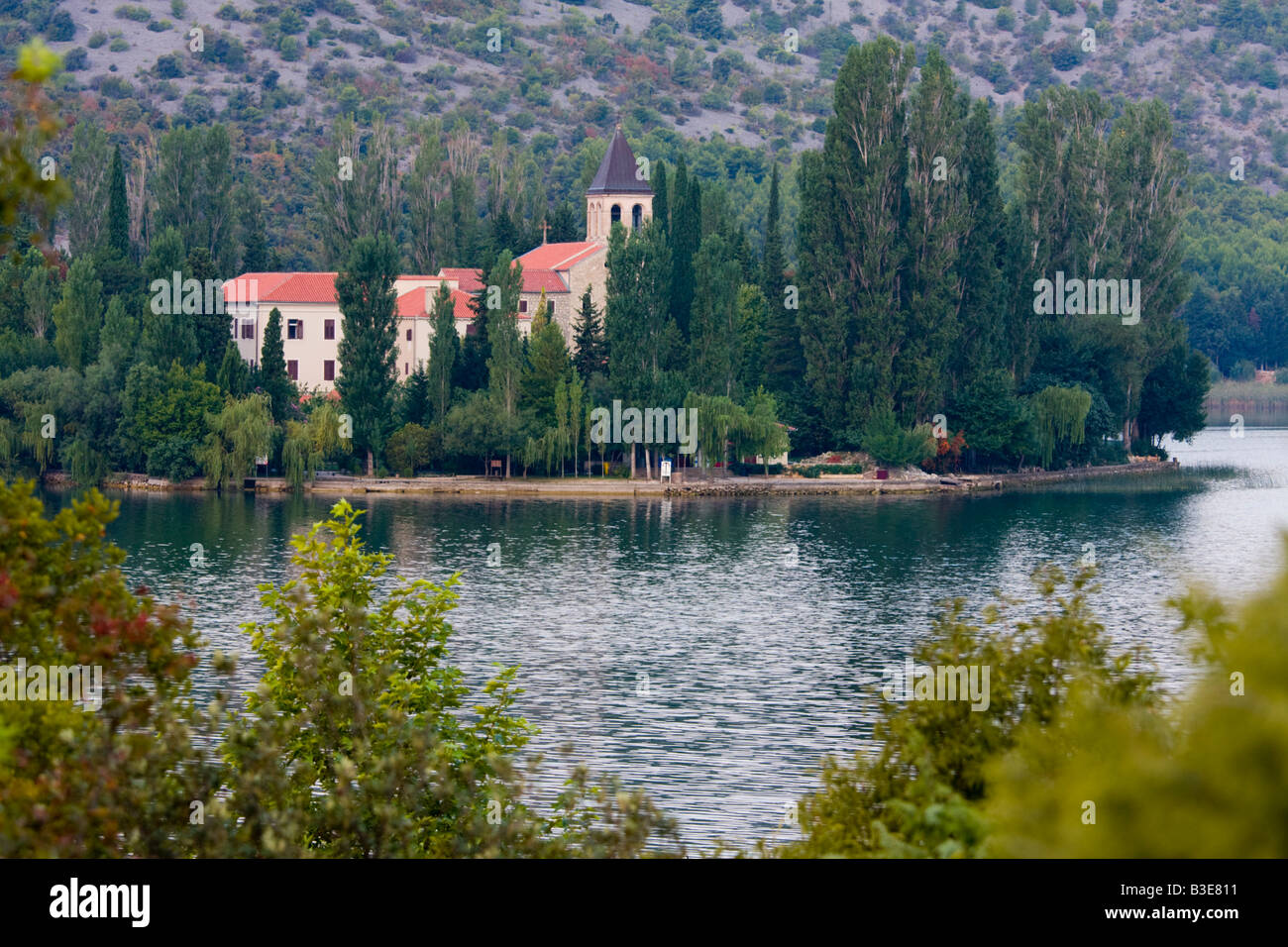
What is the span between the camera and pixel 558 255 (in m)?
83.9

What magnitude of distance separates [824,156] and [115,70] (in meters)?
108

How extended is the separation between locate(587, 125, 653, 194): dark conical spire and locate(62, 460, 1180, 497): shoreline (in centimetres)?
2210

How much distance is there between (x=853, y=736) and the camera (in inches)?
1116

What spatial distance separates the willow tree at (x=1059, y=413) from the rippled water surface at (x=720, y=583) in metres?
3.49

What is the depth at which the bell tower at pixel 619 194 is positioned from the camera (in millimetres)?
86188

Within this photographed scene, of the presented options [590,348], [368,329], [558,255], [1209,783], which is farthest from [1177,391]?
[1209,783]

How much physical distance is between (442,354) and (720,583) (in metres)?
26.0

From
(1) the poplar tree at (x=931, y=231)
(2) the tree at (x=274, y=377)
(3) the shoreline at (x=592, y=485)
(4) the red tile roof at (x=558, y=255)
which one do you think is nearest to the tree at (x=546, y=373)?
(3) the shoreline at (x=592, y=485)

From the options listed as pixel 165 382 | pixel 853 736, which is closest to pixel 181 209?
pixel 165 382

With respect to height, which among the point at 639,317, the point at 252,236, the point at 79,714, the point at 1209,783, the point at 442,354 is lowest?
the point at 79,714

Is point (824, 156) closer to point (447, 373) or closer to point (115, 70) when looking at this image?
point (447, 373)

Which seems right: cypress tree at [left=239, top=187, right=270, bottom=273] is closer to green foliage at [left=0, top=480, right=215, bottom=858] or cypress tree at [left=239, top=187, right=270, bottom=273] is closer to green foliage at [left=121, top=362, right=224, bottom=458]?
green foliage at [left=121, top=362, right=224, bottom=458]

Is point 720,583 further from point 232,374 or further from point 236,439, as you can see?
point 232,374

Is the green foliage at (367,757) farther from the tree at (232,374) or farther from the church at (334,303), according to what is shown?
the church at (334,303)
